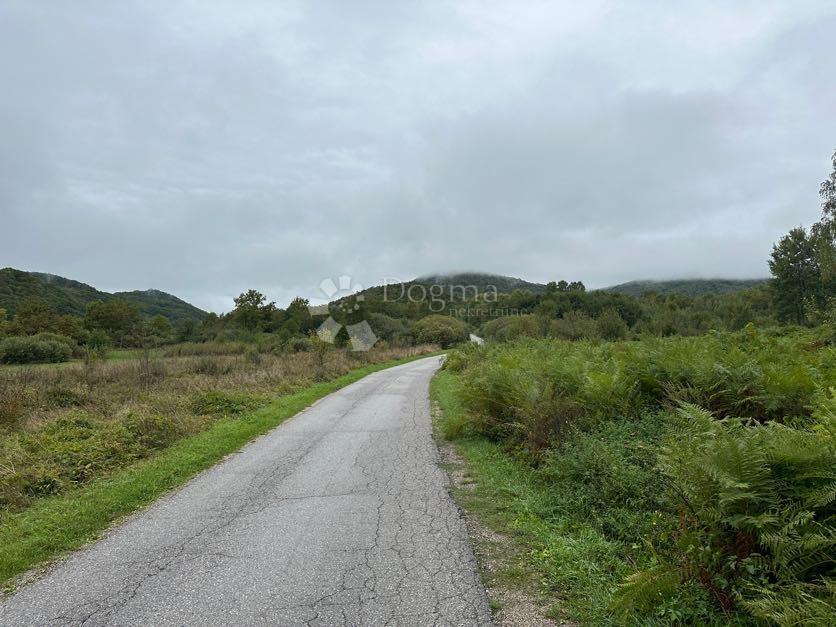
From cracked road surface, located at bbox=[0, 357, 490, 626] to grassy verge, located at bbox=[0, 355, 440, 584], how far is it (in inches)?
14.2

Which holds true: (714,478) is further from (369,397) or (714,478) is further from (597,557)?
(369,397)

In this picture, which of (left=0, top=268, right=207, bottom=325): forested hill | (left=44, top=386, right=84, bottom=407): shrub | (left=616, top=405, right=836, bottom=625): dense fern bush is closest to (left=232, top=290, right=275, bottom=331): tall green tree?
(left=0, top=268, right=207, bottom=325): forested hill

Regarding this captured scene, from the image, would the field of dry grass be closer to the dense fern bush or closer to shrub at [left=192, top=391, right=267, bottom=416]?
shrub at [left=192, top=391, right=267, bottom=416]

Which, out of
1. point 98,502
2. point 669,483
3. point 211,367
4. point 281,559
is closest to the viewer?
point 669,483

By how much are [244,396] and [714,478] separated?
1544cm

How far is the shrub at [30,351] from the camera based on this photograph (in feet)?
108

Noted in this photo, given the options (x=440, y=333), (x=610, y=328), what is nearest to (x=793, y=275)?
(x=610, y=328)

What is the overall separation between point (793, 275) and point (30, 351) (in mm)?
78469

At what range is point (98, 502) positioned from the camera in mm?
6555

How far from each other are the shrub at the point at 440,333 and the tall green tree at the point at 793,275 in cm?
4254

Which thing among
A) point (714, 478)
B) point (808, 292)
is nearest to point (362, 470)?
point (714, 478)

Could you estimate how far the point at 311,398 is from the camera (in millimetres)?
18469

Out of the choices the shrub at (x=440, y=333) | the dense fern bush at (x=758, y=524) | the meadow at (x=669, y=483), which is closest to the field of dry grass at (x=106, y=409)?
the meadow at (x=669, y=483)

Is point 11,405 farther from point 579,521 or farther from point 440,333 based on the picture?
point 440,333
